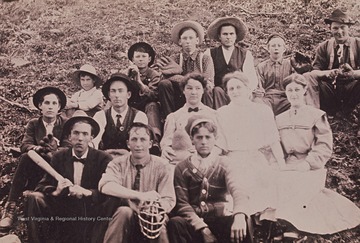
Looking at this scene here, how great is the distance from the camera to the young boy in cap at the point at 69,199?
814 cm

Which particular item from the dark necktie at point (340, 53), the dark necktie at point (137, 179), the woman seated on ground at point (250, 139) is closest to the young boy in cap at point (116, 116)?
the dark necktie at point (137, 179)

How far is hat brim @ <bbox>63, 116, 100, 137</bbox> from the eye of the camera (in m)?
8.33

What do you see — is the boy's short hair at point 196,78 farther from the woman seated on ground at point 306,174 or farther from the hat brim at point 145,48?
the woman seated on ground at point 306,174

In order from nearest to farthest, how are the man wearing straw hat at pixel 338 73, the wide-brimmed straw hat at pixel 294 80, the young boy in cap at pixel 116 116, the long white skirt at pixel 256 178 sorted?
1. the long white skirt at pixel 256 178
2. the young boy in cap at pixel 116 116
3. the wide-brimmed straw hat at pixel 294 80
4. the man wearing straw hat at pixel 338 73

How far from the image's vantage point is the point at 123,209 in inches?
313

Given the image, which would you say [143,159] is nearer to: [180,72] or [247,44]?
[180,72]

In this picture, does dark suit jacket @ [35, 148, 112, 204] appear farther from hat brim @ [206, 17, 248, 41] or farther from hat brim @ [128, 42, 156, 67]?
hat brim @ [206, 17, 248, 41]

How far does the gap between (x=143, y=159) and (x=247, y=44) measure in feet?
7.82

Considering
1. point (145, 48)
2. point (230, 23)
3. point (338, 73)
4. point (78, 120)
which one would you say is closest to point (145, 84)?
point (145, 48)

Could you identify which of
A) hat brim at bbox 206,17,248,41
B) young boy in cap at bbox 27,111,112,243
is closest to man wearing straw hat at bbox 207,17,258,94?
hat brim at bbox 206,17,248,41

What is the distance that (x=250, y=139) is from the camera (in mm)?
8367

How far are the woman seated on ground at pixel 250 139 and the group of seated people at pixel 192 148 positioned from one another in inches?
0.6

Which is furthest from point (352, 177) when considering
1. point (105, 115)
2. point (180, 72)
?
point (105, 115)

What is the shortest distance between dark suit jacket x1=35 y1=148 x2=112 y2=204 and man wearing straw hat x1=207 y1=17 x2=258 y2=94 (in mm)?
1981
